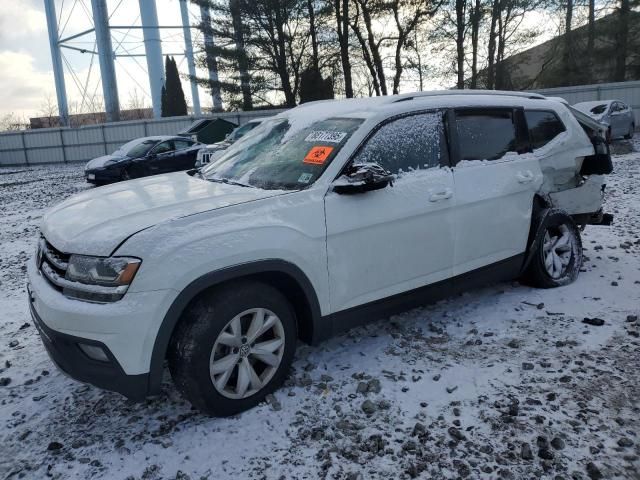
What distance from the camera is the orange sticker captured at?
346cm

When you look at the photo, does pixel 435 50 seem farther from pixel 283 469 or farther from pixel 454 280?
pixel 283 469

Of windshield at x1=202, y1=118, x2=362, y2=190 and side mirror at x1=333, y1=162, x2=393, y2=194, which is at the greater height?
windshield at x1=202, y1=118, x2=362, y2=190

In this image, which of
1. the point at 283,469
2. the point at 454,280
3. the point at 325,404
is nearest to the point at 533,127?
the point at 454,280

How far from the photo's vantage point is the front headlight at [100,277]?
2.65 meters

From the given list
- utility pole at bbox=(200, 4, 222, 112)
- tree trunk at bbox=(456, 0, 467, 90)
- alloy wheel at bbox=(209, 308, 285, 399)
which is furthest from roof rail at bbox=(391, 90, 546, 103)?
tree trunk at bbox=(456, 0, 467, 90)

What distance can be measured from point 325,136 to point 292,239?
3.05ft

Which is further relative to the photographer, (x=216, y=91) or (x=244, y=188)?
(x=216, y=91)

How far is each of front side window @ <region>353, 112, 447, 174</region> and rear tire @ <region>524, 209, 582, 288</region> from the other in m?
1.34

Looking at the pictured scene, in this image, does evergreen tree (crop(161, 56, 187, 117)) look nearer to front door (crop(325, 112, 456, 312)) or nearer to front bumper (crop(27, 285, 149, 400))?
front door (crop(325, 112, 456, 312))

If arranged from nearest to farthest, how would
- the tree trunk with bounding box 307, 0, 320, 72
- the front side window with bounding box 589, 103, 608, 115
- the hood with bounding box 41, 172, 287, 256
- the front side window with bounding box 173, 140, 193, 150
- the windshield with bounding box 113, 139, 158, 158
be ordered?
the hood with bounding box 41, 172, 287, 256 → the windshield with bounding box 113, 139, 158, 158 → the front side window with bounding box 173, 140, 193, 150 → the front side window with bounding box 589, 103, 608, 115 → the tree trunk with bounding box 307, 0, 320, 72

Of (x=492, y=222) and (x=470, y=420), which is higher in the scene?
(x=492, y=222)

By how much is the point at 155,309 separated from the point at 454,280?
2.25m

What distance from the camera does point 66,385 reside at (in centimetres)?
358

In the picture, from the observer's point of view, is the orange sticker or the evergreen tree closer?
the orange sticker
